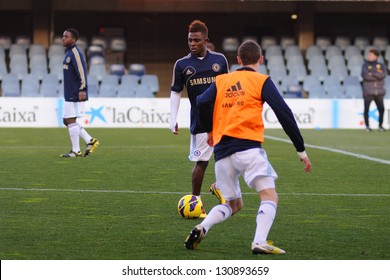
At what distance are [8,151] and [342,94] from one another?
17582mm

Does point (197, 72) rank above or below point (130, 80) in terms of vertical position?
above

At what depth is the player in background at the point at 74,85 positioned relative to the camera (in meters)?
17.8

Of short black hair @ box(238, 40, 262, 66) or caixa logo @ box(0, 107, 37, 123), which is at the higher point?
short black hair @ box(238, 40, 262, 66)

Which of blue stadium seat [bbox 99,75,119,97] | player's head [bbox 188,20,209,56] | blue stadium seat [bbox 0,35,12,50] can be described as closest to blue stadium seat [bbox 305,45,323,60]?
blue stadium seat [bbox 99,75,119,97]

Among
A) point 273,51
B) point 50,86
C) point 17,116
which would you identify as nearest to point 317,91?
point 273,51

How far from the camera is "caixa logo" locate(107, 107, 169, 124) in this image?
30359 millimetres

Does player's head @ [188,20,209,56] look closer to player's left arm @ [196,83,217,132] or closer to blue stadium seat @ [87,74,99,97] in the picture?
player's left arm @ [196,83,217,132]

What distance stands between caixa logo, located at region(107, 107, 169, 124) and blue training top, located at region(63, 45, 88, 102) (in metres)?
11.9

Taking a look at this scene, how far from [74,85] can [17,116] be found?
39.5ft

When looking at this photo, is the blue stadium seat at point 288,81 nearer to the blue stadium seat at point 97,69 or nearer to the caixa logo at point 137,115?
the blue stadium seat at point 97,69

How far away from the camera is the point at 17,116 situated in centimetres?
2997

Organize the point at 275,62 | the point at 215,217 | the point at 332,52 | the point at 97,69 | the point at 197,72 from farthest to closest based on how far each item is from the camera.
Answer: the point at 332,52, the point at 275,62, the point at 97,69, the point at 197,72, the point at 215,217

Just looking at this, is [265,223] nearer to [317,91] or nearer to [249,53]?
[249,53]

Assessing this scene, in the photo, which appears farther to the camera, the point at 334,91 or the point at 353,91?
the point at 334,91
